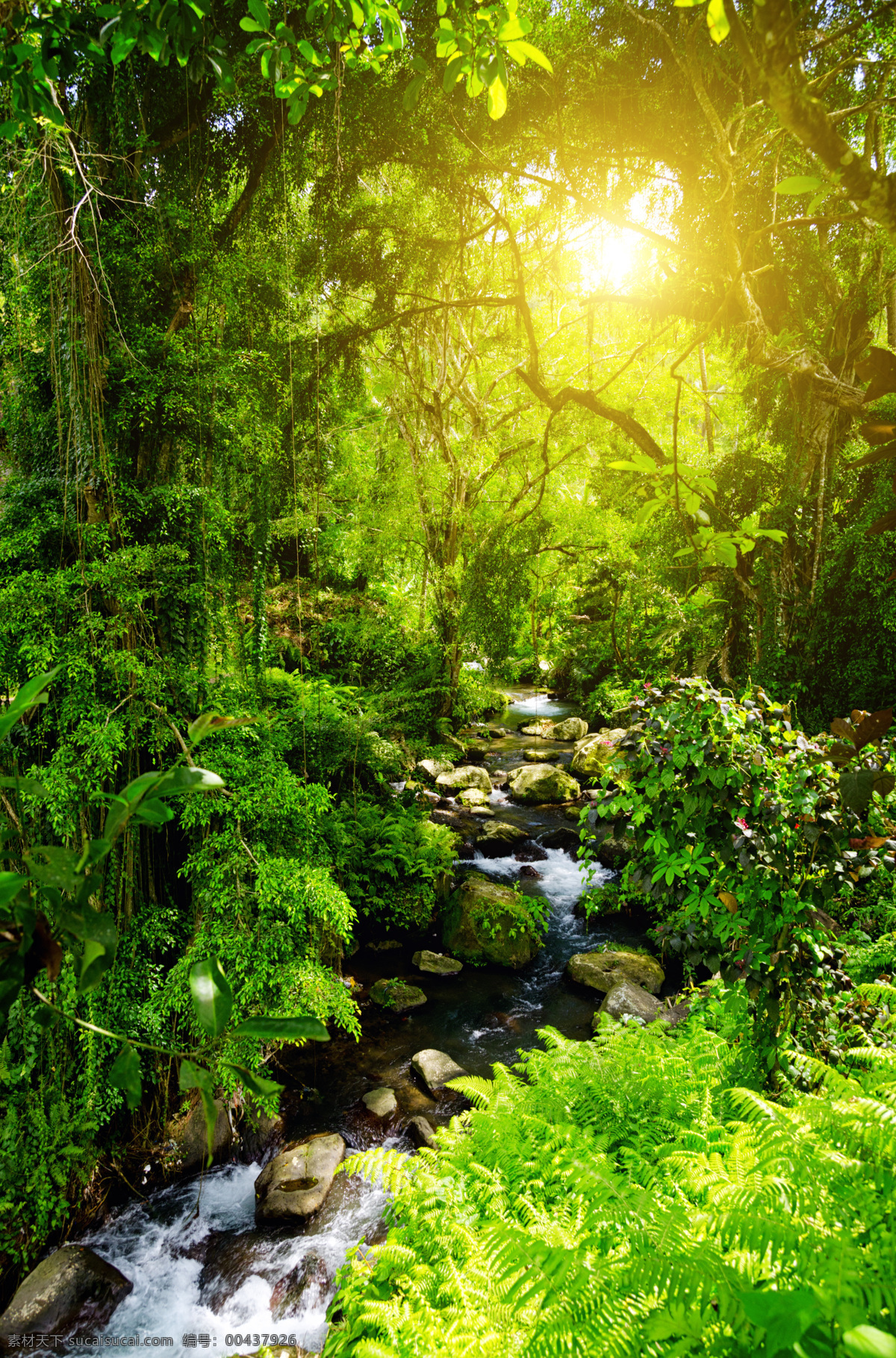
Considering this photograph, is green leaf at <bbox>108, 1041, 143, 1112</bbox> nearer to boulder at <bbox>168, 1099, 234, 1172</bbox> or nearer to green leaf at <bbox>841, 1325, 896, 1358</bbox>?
green leaf at <bbox>841, 1325, 896, 1358</bbox>

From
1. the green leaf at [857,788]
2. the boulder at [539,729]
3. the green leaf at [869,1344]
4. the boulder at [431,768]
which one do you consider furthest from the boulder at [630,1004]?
the boulder at [539,729]

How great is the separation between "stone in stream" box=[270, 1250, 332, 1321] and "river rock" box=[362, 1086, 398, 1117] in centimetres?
100

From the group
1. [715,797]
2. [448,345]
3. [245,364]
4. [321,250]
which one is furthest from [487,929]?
[448,345]

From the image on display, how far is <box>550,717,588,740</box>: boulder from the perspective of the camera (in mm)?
13758

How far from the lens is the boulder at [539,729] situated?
14.1 metres

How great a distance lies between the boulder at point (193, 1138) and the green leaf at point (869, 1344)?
4.72m

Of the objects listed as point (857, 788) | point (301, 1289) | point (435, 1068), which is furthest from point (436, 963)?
point (857, 788)

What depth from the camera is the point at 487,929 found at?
22.0 ft

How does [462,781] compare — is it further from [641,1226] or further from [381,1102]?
[641,1226]

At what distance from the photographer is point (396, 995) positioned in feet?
19.8

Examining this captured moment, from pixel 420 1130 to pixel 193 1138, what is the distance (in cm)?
159

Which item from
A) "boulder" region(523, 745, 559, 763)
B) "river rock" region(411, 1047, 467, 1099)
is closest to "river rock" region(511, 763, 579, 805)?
"boulder" region(523, 745, 559, 763)

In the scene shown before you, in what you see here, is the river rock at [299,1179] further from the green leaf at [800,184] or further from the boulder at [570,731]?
the boulder at [570,731]

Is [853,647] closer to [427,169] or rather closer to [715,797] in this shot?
[715,797]
